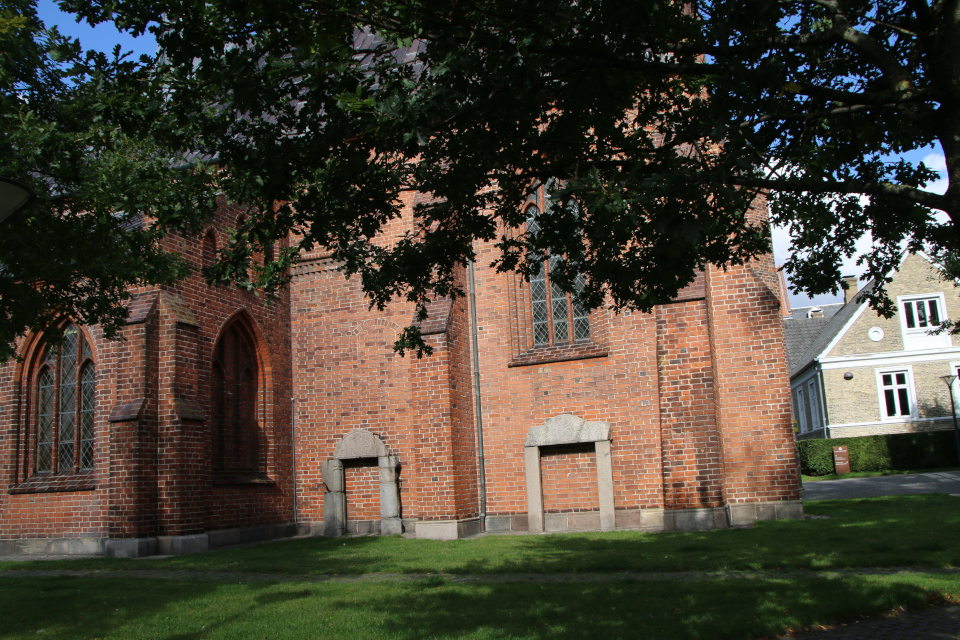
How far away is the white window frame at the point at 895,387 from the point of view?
32938 mm

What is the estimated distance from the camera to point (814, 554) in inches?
343

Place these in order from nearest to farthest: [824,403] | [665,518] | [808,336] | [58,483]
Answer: [665,518] < [58,483] < [824,403] < [808,336]

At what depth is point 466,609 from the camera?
691cm

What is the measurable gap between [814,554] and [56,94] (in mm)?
11026

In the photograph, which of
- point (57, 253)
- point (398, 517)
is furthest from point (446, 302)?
point (57, 253)

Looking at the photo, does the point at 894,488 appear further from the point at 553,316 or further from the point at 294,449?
the point at 294,449

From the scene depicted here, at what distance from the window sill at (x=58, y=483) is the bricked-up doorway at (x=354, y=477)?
173 inches

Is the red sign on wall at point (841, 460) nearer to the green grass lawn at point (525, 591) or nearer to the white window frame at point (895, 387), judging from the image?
the white window frame at point (895, 387)

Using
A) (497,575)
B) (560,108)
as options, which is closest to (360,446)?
(497,575)

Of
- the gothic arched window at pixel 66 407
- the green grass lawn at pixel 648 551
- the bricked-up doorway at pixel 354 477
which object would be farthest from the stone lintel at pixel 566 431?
the gothic arched window at pixel 66 407

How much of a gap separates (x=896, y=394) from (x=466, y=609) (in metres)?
32.3

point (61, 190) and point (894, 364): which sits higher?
point (61, 190)

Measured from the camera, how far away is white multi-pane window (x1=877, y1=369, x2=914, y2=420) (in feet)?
108

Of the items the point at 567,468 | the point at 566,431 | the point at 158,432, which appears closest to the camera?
the point at 158,432
